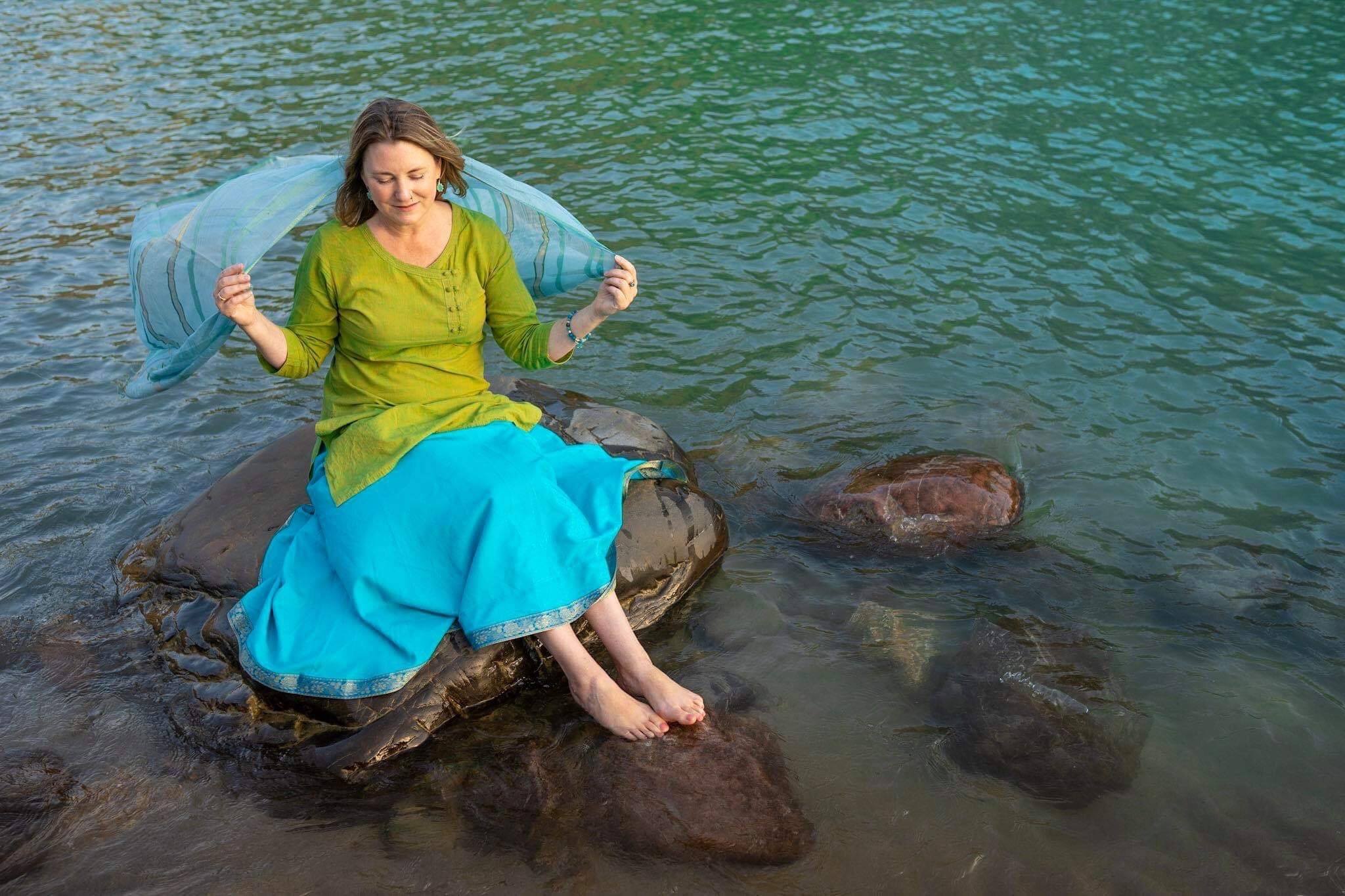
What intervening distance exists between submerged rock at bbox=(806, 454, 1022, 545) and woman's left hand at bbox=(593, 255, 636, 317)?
2350 millimetres

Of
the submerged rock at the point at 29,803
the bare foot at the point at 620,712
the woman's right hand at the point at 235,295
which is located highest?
the woman's right hand at the point at 235,295

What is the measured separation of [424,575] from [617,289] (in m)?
1.54

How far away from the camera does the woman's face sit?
473 cm

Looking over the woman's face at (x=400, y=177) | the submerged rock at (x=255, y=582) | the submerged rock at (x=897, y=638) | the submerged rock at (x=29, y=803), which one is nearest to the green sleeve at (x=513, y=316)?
the woman's face at (x=400, y=177)

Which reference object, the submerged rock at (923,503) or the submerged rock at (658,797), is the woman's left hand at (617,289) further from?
the submerged rock at (923,503)

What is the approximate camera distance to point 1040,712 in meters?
5.23

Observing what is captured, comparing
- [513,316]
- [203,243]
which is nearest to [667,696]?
[513,316]

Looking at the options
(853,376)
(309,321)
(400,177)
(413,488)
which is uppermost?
(400,177)

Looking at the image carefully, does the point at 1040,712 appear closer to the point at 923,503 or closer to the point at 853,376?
the point at 923,503

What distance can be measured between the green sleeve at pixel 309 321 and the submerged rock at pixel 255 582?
1.26m

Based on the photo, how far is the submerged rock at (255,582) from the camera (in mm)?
5094

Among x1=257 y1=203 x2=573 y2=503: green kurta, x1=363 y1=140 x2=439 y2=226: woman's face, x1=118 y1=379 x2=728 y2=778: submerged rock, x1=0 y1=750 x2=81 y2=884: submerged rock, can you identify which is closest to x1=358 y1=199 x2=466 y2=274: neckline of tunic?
x1=257 y1=203 x2=573 y2=503: green kurta

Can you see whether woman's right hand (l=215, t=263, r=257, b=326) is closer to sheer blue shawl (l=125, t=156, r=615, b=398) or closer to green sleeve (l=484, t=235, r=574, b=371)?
sheer blue shawl (l=125, t=156, r=615, b=398)

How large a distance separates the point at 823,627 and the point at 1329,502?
3.42m
